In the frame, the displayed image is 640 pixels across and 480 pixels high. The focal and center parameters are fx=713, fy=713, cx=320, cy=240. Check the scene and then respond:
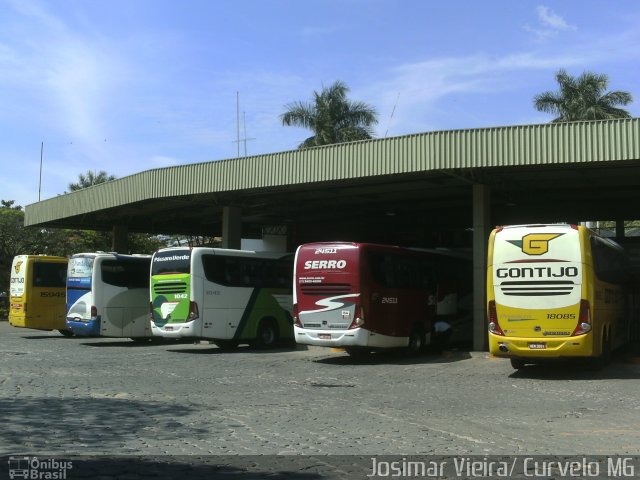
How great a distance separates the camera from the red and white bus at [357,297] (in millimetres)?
17672

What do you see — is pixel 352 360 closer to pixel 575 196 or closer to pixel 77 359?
pixel 77 359

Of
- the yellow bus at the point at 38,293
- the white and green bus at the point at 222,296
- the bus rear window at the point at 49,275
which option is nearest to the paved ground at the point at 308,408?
the white and green bus at the point at 222,296

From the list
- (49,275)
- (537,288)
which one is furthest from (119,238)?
(537,288)

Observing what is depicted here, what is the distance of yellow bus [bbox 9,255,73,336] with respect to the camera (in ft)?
87.9

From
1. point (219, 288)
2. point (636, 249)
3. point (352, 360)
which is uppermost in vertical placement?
point (636, 249)

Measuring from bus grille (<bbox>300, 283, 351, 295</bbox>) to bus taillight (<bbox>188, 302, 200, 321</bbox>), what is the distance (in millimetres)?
3902

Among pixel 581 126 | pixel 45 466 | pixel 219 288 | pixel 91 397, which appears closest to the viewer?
pixel 45 466

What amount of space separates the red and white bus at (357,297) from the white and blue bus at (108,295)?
27.0 ft

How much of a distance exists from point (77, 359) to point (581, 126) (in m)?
13.7

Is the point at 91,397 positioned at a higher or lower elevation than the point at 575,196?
lower

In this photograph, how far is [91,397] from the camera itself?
1114cm

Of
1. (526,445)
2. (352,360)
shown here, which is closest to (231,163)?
(352,360)

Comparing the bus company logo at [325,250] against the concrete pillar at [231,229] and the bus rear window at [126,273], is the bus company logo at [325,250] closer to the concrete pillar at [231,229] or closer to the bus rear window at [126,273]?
the concrete pillar at [231,229]

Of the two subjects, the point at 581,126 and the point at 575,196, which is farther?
the point at 575,196
